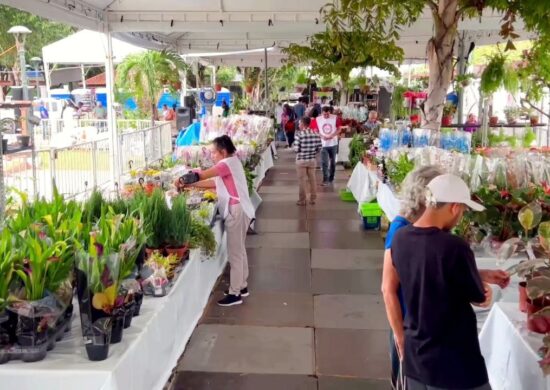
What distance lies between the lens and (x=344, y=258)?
7008 millimetres

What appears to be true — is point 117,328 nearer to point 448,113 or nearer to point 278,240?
point 278,240

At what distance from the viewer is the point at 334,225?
28.6 feet

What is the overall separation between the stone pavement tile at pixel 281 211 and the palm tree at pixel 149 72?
12.5ft

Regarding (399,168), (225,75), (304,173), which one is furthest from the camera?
(225,75)

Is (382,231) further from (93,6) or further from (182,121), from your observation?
(182,121)

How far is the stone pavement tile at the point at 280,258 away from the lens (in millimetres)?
6734

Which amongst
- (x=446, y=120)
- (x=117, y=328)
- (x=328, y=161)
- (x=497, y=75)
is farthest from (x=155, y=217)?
(x=446, y=120)

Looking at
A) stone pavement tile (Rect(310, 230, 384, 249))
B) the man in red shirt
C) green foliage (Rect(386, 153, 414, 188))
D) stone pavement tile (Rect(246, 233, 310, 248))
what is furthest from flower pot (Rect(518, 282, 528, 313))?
the man in red shirt

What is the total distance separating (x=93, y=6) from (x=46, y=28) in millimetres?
25816

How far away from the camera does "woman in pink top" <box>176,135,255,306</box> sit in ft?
17.4

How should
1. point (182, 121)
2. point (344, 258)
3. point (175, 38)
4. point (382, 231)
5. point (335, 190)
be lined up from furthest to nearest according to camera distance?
point (182, 121) → point (175, 38) → point (335, 190) → point (382, 231) → point (344, 258)

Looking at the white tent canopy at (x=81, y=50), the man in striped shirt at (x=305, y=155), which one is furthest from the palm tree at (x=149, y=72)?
the man in striped shirt at (x=305, y=155)

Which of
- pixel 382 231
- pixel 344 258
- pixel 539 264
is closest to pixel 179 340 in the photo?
pixel 539 264

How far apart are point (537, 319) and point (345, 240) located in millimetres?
5332
